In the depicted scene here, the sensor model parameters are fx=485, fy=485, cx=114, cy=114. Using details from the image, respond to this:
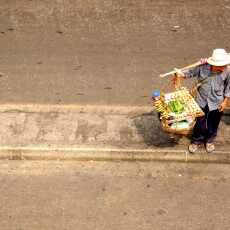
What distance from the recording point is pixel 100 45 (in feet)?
32.3

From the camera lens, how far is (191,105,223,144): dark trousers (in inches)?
274

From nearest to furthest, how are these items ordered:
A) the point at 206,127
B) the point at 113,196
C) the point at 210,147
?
1. the point at 113,196
2. the point at 206,127
3. the point at 210,147

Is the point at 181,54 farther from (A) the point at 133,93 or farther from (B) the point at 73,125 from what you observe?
(B) the point at 73,125

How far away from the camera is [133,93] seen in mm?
8586

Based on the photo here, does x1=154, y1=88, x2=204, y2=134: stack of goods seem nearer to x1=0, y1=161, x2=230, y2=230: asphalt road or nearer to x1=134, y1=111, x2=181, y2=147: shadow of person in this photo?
x1=134, y1=111, x2=181, y2=147: shadow of person

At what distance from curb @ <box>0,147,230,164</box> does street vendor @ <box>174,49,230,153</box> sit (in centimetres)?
37

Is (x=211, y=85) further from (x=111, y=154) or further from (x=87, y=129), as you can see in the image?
(x=87, y=129)

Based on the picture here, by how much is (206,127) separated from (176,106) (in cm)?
63

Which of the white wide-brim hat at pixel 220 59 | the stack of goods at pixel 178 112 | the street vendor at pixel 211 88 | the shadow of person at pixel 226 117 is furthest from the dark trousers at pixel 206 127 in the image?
the white wide-brim hat at pixel 220 59

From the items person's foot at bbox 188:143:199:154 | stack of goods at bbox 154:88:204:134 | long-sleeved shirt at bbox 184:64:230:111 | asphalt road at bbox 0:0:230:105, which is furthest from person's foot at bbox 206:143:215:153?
asphalt road at bbox 0:0:230:105

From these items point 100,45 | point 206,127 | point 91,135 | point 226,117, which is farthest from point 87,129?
point 100,45

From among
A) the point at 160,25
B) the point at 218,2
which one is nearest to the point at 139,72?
the point at 160,25

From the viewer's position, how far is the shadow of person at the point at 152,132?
7.45 metres

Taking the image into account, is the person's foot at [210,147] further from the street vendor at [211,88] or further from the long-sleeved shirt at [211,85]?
the long-sleeved shirt at [211,85]
